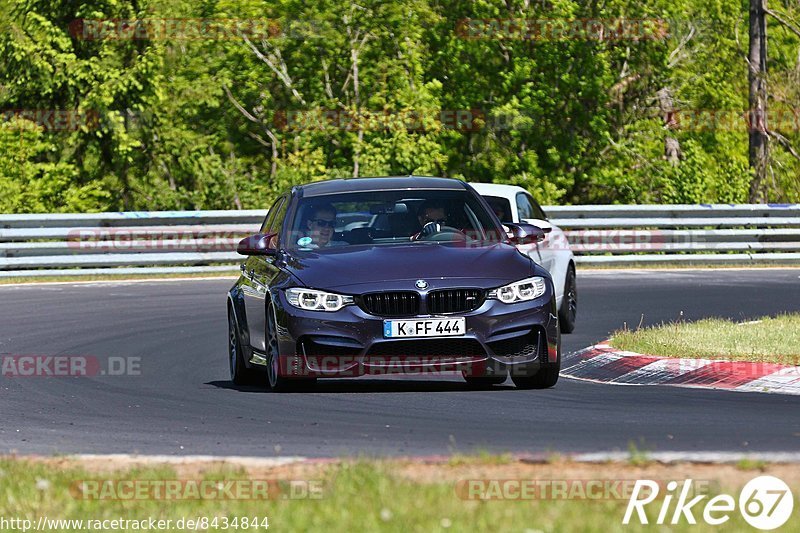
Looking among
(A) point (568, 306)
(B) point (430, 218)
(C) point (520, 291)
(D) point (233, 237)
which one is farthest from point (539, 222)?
(D) point (233, 237)

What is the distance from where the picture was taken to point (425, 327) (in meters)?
10.8

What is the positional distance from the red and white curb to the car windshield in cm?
168

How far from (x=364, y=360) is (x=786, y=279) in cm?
1478

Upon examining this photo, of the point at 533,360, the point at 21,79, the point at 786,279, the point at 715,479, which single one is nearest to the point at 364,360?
the point at 533,360

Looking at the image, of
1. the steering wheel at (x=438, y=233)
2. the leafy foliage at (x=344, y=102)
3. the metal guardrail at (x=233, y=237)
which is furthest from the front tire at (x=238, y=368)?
the leafy foliage at (x=344, y=102)

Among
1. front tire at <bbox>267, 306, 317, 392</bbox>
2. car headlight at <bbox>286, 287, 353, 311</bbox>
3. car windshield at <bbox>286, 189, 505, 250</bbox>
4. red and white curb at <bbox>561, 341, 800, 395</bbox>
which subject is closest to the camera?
car headlight at <bbox>286, 287, 353, 311</bbox>

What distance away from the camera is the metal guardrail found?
25766mm

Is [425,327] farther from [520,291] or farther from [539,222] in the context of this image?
[539,222]

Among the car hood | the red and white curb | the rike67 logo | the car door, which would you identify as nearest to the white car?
the red and white curb

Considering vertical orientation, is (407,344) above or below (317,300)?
below

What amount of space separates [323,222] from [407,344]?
1.71 metres

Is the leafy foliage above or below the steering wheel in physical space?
below

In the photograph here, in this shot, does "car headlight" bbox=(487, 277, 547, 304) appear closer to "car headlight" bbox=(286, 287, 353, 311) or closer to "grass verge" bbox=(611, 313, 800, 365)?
"car headlight" bbox=(286, 287, 353, 311)

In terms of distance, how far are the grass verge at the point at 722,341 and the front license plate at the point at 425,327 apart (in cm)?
285
